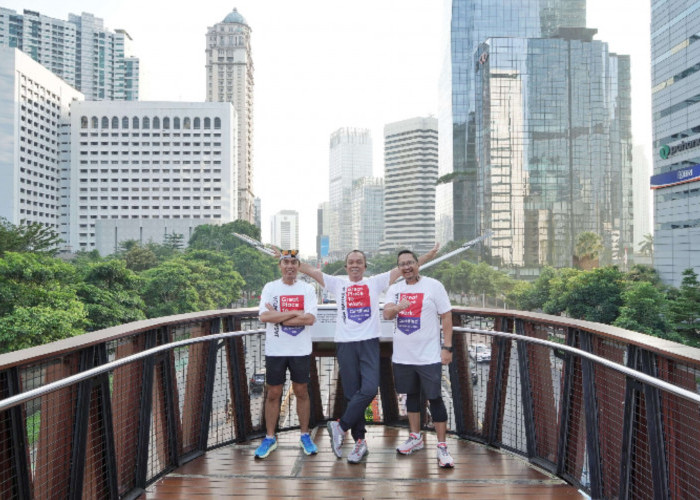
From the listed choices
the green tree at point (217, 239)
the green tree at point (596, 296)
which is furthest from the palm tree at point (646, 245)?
the green tree at point (217, 239)

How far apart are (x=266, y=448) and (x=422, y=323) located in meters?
1.58

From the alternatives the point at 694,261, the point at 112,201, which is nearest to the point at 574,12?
the point at 694,261

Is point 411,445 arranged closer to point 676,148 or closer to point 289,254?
point 289,254

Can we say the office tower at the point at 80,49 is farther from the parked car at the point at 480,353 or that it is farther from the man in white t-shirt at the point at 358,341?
the parked car at the point at 480,353

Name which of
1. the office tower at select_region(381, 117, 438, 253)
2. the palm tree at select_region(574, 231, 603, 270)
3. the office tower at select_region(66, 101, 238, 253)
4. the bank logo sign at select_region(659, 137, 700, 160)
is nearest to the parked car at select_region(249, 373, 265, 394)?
the bank logo sign at select_region(659, 137, 700, 160)

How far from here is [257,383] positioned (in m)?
4.33

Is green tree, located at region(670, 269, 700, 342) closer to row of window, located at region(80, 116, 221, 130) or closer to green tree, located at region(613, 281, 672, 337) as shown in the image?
green tree, located at region(613, 281, 672, 337)

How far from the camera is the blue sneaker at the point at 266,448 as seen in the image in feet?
12.5

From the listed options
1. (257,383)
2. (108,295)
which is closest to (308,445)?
(257,383)

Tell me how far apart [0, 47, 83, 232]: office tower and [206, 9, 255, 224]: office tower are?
3864cm

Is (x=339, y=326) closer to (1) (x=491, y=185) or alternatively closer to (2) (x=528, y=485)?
(2) (x=528, y=485)

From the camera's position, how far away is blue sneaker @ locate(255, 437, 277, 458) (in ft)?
12.5

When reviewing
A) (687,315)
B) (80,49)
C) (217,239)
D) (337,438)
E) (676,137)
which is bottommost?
(687,315)

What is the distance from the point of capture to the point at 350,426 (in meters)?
3.71
